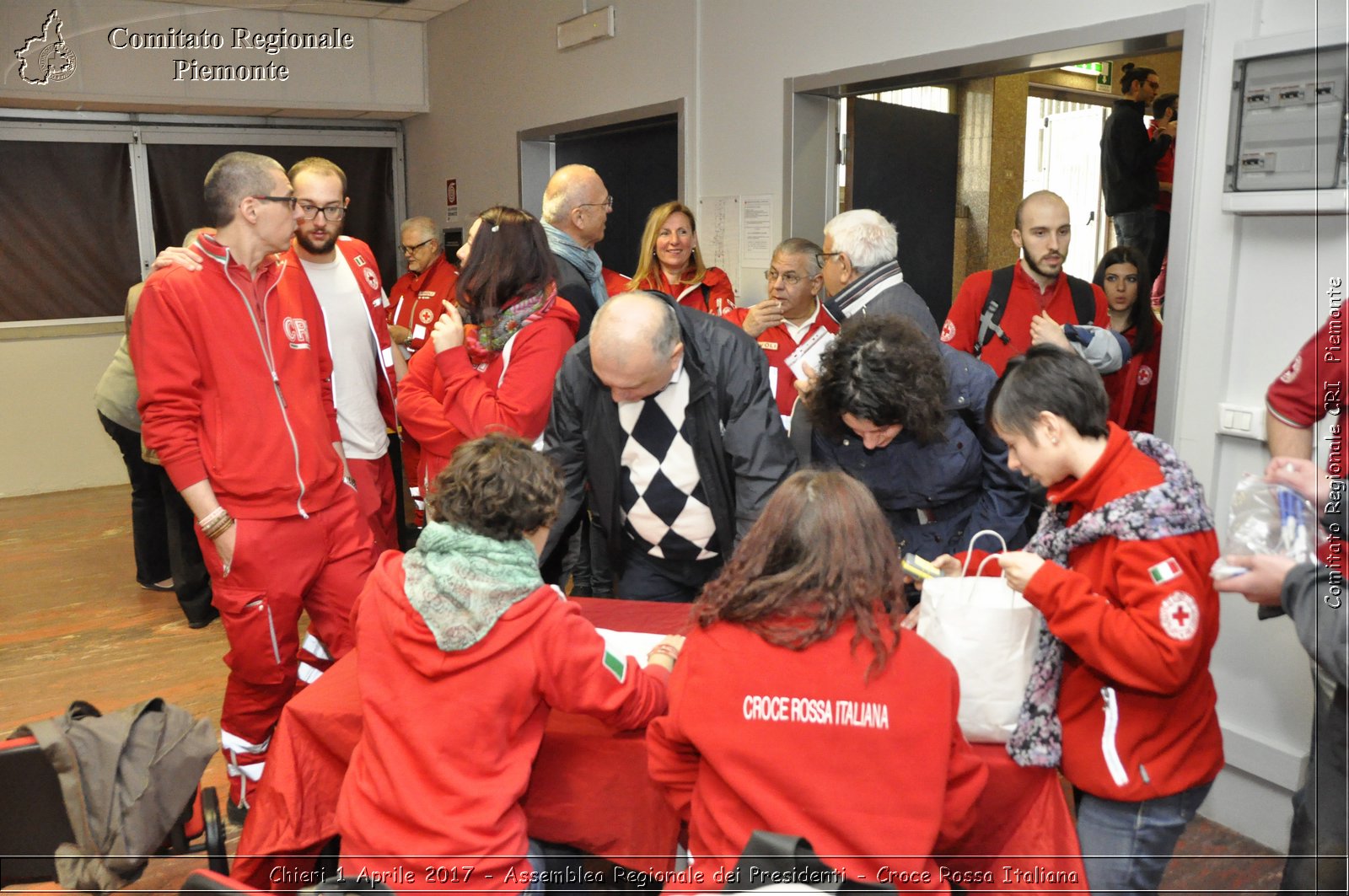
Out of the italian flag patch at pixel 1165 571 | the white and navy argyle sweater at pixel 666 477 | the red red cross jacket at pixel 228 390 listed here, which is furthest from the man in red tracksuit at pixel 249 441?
the italian flag patch at pixel 1165 571

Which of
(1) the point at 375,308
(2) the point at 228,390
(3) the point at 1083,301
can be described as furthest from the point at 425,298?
(3) the point at 1083,301

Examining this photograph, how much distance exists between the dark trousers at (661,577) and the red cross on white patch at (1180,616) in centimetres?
124

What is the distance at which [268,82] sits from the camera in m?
7.37

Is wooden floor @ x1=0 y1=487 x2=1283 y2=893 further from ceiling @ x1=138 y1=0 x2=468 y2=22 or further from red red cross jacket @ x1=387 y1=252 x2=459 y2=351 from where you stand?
ceiling @ x1=138 y1=0 x2=468 y2=22

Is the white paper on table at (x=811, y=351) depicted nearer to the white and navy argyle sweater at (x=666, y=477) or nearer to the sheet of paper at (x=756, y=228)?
the white and navy argyle sweater at (x=666, y=477)

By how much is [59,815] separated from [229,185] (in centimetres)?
174

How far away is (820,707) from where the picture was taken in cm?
149

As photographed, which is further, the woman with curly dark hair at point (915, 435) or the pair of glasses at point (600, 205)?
the pair of glasses at point (600, 205)

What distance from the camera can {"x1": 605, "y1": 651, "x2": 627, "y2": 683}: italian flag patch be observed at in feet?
5.89

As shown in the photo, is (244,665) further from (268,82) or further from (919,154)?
(268,82)

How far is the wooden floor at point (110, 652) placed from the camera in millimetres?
2840

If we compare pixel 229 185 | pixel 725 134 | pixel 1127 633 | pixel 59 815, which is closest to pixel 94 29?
pixel 725 134

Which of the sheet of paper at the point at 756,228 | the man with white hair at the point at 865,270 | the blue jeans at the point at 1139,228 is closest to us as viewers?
the man with white hair at the point at 865,270

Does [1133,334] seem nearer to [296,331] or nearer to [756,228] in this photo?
[756,228]
